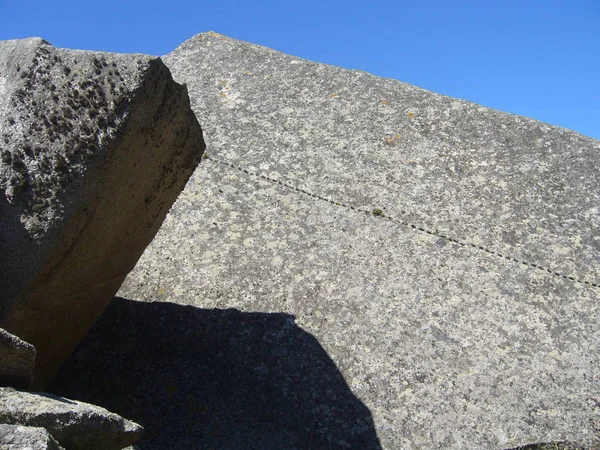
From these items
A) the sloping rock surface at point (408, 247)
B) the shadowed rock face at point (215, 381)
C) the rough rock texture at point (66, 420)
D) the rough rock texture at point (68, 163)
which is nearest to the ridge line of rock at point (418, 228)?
the sloping rock surface at point (408, 247)

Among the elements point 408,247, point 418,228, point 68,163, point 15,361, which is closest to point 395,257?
point 408,247

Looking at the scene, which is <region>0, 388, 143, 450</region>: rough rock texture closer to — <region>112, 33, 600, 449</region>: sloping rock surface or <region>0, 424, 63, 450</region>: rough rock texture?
<region>0, 424, 63, 450</region>: rough rock texture

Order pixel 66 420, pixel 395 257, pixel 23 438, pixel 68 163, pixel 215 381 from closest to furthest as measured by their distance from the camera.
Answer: pixel 23 438
pixel 66 420
pixel 68 163
pixel 215 381
pixel 395 257

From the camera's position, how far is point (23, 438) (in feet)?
4.22

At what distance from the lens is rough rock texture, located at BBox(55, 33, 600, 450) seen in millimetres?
2691

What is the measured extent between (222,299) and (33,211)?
A: 1317mm

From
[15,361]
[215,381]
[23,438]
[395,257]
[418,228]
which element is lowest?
[23,438]

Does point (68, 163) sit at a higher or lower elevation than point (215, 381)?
higher

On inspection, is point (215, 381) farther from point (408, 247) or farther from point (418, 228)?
point (418, 228)

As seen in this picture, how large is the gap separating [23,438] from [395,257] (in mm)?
2307

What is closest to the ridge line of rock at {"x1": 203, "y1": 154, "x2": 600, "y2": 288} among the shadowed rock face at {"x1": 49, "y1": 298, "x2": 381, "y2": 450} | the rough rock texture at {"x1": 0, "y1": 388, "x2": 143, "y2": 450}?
the shadowed rock face at {"x1": 49, "y1": 298, "x2": 381, "y2": 450}

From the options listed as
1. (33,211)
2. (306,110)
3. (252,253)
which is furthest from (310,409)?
(306,110)

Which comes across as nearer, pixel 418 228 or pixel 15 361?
pixel 15 361

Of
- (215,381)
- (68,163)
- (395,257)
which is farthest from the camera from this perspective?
(395,257)
